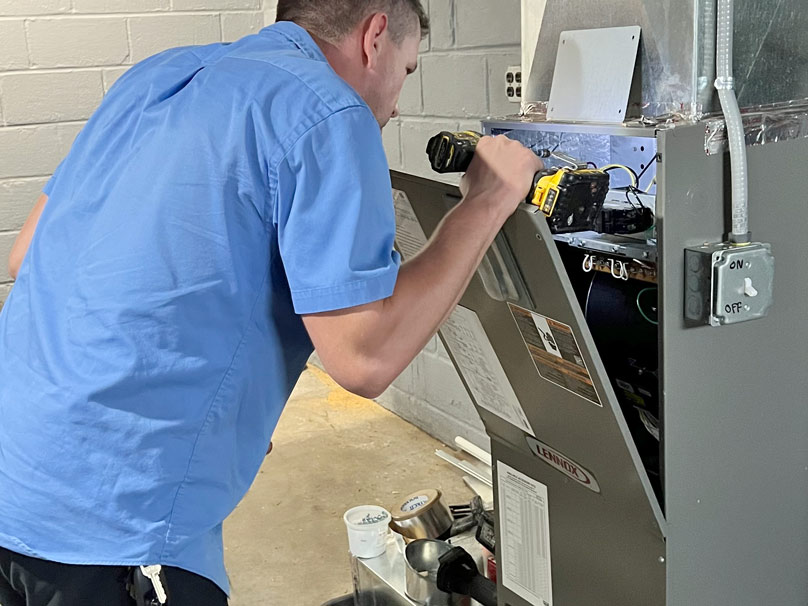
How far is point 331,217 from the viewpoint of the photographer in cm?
95

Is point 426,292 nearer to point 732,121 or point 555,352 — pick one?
point 555,352

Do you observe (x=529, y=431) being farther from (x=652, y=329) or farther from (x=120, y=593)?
(x=120, y=593)

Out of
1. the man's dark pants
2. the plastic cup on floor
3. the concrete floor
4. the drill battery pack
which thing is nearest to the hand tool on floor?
the drill battery pack

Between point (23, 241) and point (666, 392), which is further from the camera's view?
point (23, 241)

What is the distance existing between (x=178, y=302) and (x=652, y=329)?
2.17ft

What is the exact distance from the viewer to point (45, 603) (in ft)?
3.47

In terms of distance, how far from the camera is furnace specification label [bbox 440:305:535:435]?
4.47ft

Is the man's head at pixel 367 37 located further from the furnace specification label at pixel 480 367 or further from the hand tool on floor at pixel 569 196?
the furnace specification label at pixel 480 367

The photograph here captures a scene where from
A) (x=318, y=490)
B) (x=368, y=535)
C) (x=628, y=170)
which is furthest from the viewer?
(x=318, y=490)

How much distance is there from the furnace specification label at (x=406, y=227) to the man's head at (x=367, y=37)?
0.19 meters

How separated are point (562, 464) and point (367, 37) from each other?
26.9 inches

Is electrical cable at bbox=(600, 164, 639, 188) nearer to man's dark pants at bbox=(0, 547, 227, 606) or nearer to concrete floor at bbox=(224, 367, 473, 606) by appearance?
man's dark pants at bbox=(0, 547, 227, 606)

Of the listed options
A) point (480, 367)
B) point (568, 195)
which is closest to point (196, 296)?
point (568, 195)

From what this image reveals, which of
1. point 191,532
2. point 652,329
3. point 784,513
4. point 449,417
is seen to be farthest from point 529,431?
point 449,417
